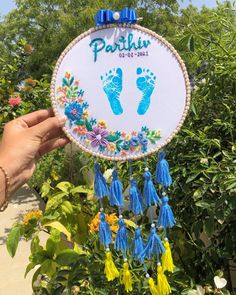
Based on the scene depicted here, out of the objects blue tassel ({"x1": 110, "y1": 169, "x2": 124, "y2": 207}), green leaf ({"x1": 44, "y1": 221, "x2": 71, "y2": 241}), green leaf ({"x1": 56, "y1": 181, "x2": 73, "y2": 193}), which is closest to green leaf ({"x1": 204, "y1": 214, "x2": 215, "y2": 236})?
blue tassel ({"x1": 110, "y1": 169, "x2": 124, "y2": 207})

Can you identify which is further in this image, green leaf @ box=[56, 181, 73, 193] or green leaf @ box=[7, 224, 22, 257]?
green leaf @ box=[56, 181, 73, 193]

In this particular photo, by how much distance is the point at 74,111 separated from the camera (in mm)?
1167

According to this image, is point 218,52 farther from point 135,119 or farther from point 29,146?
point 29,146

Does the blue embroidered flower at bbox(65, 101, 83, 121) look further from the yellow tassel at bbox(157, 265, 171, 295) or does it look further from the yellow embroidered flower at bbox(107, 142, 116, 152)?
the yellow tassel at bbox(157, 265, 171, 295)

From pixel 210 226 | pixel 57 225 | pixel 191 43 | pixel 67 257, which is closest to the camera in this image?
pixel 210 226

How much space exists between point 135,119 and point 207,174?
396 mm

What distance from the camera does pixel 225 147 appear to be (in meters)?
1.62

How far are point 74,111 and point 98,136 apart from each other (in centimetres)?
10

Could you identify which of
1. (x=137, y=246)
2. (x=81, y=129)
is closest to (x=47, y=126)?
(x=81, y=129)

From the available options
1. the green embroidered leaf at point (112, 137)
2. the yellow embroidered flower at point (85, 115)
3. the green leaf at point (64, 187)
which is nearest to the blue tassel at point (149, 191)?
the green embroidered leaf at point (112, 137)

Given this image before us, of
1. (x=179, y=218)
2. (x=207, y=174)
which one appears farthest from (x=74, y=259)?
(x=207, y=174)

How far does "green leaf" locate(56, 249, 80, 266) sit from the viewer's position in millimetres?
1606

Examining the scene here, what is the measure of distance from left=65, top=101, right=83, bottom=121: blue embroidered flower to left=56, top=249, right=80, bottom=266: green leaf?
68 centimetres

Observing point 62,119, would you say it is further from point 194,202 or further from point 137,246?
point 194,202
